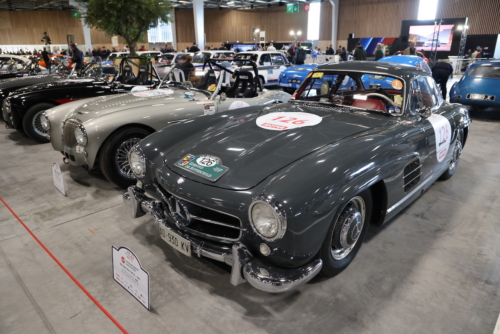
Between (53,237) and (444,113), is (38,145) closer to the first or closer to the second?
(53,237)

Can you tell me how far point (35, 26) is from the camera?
29.5m

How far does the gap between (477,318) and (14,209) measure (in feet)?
13.7

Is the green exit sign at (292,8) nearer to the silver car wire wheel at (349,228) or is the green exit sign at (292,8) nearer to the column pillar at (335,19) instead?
the column pillar at (335,19)

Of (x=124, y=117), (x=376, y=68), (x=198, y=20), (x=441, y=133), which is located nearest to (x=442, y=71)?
(x=441, y=133)

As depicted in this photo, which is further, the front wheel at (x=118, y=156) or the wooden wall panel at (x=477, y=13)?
the wooden wall panel at (x=477, y=13)

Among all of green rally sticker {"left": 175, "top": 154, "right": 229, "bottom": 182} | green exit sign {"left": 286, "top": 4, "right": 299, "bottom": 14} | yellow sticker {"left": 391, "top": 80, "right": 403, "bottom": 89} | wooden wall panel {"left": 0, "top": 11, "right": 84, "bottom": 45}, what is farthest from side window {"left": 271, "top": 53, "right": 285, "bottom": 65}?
wooden wall panel {"left": 0, "top": 11, "right": 84, "bottom": 45}

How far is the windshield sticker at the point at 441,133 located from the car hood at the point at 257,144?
1.93ft

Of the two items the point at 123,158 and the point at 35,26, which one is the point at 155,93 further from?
the point at 35,26

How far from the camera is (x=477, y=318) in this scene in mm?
2109

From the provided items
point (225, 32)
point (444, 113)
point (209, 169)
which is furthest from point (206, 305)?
point (225, 32)

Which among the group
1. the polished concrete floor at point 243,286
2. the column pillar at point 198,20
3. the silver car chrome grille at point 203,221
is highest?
the column pillar at point 198,20

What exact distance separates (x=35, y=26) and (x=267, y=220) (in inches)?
1390

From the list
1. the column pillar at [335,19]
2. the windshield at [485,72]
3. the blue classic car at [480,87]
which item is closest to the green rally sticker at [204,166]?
the blue classic car at [480,87]

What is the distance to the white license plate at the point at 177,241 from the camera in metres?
2.21
